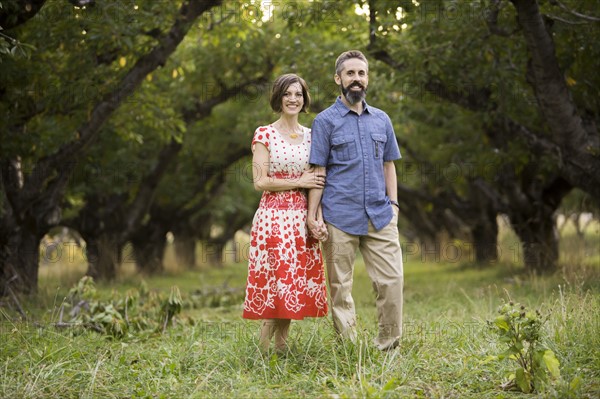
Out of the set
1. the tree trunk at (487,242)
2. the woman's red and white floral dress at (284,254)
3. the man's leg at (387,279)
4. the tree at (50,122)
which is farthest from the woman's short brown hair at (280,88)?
the tree trunk at (487,242)

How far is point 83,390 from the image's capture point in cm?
492

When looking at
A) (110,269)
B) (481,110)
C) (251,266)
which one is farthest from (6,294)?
(481,110)

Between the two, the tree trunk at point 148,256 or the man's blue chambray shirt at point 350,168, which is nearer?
the man's blue chambray shirt at point 350,168

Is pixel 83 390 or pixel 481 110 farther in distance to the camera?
pixel 481 110

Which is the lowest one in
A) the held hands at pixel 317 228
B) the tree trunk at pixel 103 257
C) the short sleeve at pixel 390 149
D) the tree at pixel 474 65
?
the tree trunk at pixel 103 257

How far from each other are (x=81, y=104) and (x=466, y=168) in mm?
8789

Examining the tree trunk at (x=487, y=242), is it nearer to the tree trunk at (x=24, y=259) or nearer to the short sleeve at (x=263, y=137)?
the tree trunk at (x=24, y=259)

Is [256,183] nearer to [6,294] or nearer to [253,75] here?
[6,294]

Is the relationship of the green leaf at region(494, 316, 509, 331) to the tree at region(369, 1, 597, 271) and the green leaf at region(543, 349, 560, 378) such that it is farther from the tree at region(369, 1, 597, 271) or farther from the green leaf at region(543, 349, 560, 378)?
the tree at region(369, 1, 597, 271)

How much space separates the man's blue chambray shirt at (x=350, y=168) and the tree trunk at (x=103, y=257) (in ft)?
36.7

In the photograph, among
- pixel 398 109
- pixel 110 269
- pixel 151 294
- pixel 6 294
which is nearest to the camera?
pixel 151 294

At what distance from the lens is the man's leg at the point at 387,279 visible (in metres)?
5.33

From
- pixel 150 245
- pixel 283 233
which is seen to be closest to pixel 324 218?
pixel 283 233


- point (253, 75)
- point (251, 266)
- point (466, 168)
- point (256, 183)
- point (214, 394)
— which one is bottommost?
point (214, 394)
